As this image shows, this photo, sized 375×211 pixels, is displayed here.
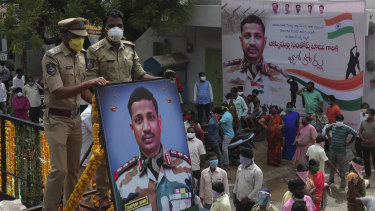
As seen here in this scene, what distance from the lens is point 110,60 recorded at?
18.6 feet

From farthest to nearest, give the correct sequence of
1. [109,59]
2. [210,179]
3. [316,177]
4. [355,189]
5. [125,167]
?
[210,179], [316,177], [355,189], [109,59], [125,167]

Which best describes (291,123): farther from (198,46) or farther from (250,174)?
(198,46)

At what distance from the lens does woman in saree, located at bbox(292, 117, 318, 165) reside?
1287 centimetres

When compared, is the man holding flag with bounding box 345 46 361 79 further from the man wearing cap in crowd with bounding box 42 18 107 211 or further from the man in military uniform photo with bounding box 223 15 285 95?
the man wearing cap in crowd with bounding box 42 18 107 211

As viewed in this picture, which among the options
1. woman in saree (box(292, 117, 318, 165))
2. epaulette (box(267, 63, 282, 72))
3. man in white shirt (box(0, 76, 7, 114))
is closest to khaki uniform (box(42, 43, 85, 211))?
woman in saree (box(292, 117, 318, 165))

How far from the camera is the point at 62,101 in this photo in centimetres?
545

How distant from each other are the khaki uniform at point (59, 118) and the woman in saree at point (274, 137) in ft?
29.5

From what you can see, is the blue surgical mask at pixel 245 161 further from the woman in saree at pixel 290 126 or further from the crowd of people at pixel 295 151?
the woman in saree at pixel 290 126

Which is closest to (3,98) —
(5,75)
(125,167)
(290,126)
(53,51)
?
(5,75)

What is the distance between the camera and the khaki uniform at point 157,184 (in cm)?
480

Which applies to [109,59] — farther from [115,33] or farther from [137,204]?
[137,204]

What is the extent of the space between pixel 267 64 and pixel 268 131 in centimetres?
325

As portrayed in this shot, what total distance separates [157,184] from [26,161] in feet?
7.74

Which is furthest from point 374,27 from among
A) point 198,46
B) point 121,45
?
point 121,45
